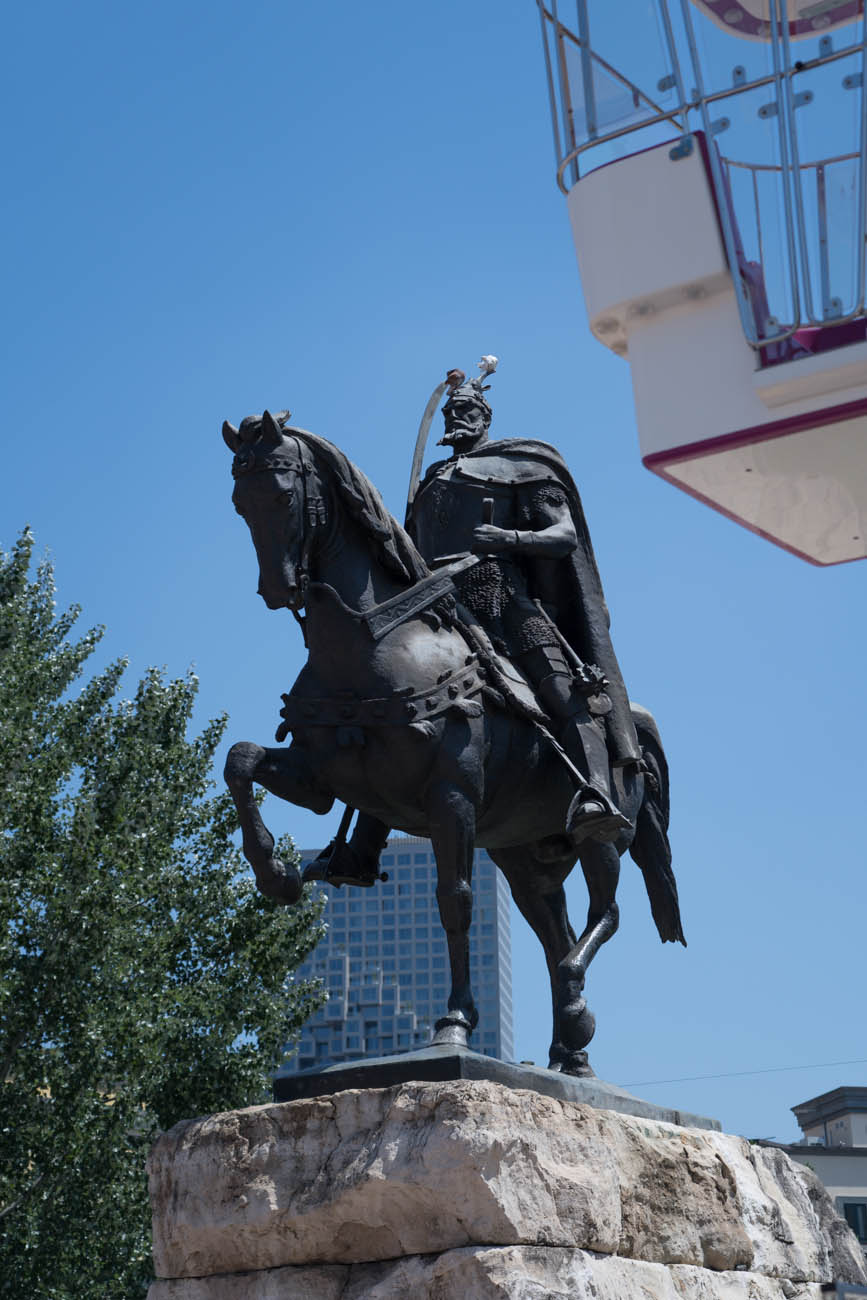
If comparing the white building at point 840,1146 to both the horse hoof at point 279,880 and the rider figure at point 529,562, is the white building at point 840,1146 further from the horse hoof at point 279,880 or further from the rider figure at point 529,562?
the horse hoof at point 279,880

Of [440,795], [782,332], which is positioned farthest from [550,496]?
[782,332]

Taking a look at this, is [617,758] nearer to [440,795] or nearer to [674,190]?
[440,795]

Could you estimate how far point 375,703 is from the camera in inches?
233

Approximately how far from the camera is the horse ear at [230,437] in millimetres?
5941

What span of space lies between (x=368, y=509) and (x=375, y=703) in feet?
2.47

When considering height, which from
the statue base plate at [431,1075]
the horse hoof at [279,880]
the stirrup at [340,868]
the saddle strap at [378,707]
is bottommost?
the statue base plate at [431,1075]

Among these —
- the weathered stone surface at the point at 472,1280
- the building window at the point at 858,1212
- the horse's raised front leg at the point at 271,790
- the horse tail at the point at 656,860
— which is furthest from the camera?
the building window at the point at 858,1212

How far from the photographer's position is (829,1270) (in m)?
A: 7.22

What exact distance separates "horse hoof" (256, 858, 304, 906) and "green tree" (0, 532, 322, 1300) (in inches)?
420

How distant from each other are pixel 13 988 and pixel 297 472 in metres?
11.5

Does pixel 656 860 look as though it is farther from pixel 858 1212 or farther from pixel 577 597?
pixel 858 1212

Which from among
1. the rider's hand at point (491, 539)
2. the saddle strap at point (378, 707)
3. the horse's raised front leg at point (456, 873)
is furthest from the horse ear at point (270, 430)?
the horse's raised front leg at point (456, 873)

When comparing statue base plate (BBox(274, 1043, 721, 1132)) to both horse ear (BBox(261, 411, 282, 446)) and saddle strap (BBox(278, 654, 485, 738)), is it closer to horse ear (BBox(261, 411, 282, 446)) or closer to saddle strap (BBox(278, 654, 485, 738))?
saddle strap (BBox(278, 654, 485, 738))

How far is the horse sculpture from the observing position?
585 cm
